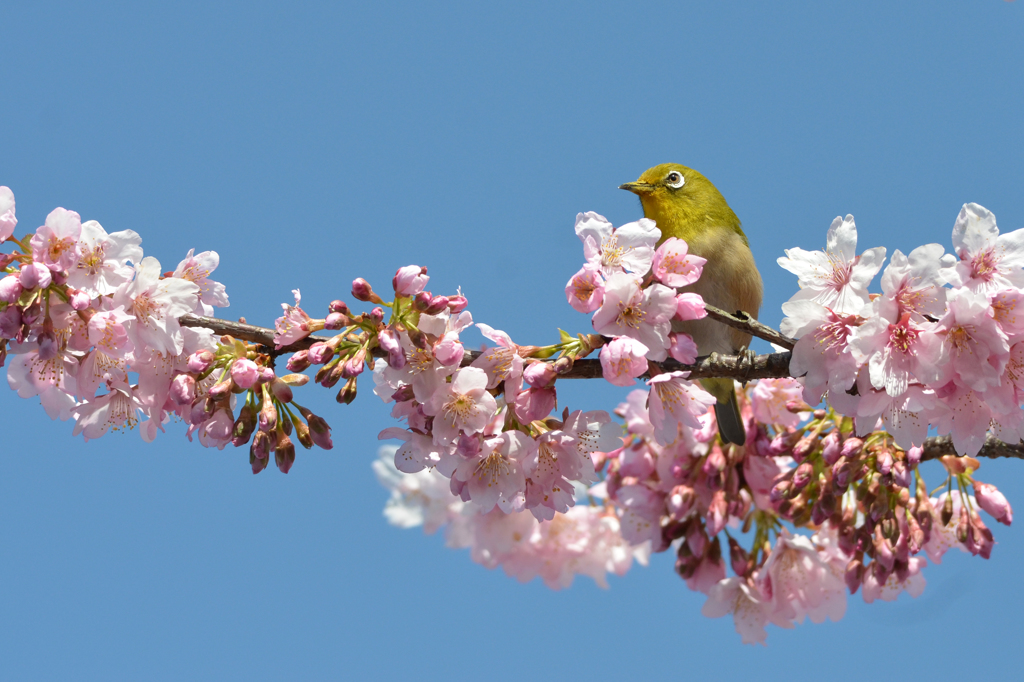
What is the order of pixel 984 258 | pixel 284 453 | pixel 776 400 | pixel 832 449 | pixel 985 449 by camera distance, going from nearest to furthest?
pixel 984 258 < pixel 284 453 < pixel 985 449 < pixel 832 449 < pixel 776 400

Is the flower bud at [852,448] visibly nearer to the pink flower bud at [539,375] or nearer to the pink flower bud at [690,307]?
the pink flower bud at [690,307]

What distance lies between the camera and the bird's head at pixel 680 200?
5.46 m

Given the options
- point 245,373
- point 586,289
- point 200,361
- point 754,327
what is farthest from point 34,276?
point 754,327

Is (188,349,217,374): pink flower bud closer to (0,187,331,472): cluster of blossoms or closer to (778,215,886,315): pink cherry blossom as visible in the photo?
(0,187,331,472): cluster of blossoms

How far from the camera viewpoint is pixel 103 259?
2961 mm

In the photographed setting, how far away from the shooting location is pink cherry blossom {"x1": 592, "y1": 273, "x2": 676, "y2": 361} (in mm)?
2869

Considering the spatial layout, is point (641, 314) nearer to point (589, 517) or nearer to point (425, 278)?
point (425, 278)

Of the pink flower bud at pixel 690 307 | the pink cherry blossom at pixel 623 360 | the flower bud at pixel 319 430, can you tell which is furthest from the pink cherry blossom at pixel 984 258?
the flower bud at pixel 319 430

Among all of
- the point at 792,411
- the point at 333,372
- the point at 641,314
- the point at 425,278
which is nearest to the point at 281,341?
the point at 333,372

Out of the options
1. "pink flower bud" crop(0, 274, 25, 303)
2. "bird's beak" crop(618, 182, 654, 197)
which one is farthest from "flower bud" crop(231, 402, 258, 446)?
"bird's beak" crop(618, 182, 654, 197)

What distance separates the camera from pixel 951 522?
4.64 metres

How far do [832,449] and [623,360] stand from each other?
6.72ft

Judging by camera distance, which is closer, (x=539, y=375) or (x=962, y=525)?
(x=539, y=375)

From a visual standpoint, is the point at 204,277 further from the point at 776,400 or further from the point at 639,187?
the point at 776,400
